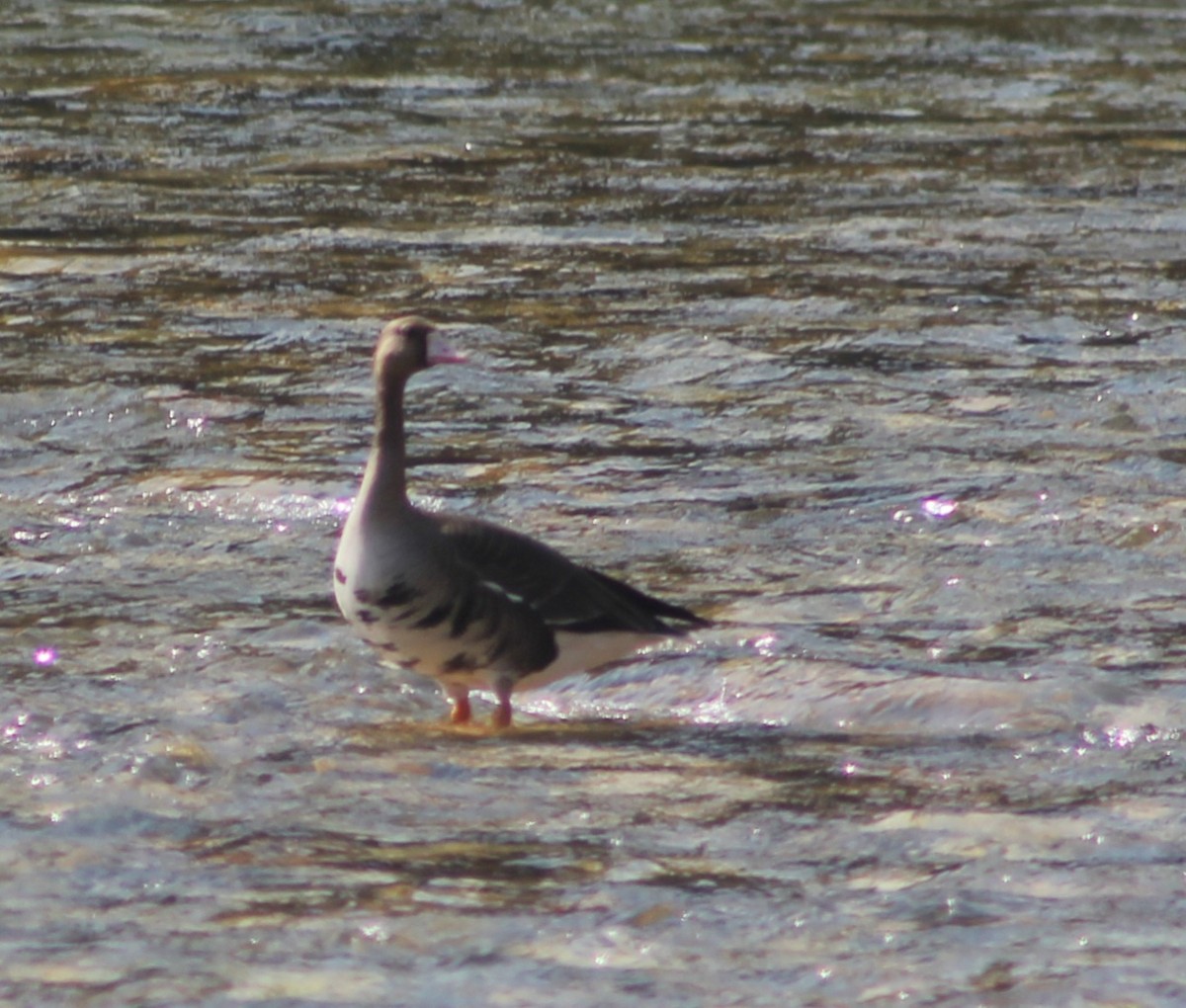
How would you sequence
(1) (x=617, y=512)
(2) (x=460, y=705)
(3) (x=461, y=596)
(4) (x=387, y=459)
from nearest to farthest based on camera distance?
(3) (x=461, y=596)
(4) (x=387, y=459)
(2) (x=460, y=705)
(1) (x=617, y=512)

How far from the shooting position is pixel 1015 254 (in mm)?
14898

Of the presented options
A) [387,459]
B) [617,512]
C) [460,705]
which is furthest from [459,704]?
[617,512]

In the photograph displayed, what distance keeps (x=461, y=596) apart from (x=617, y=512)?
2.46 metres

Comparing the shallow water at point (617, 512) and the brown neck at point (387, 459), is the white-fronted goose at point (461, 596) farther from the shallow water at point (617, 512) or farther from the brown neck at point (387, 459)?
the shallow water at point (617, 512)

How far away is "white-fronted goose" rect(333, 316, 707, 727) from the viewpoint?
303 inches

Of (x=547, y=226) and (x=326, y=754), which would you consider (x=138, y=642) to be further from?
(x=547, y=226)

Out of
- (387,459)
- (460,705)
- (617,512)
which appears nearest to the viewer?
(387,459)

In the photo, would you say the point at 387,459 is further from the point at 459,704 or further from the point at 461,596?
the point at 459,704

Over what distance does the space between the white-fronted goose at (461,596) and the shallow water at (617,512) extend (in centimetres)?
31

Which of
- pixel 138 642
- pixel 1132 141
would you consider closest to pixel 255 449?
pixel 138 642

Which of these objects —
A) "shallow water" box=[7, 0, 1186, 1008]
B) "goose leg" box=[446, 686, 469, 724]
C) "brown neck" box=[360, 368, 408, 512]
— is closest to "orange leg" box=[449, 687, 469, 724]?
"goose leg" box=[446, 686, 469, 724]

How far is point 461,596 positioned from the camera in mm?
7859

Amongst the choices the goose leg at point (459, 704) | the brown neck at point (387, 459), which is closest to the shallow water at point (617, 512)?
the goose leg at point (459, 704)

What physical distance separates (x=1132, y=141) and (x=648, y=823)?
12.4 metres
